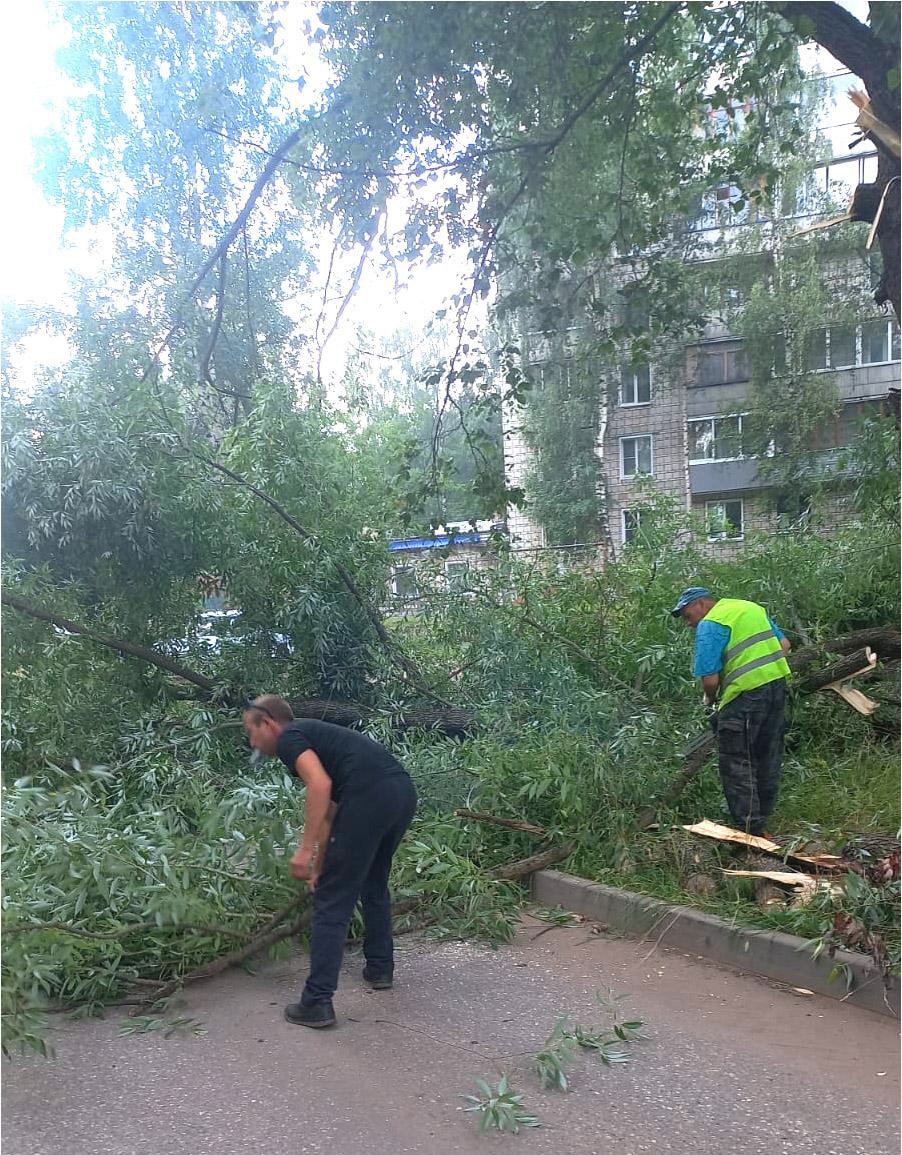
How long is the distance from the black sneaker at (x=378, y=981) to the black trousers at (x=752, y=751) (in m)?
2.27

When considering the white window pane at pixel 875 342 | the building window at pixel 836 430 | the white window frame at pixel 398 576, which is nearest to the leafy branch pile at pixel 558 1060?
the white window frame at pixel 398 576

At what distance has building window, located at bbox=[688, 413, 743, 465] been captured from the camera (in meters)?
22.8

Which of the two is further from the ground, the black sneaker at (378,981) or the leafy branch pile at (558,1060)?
the leafy branch pile at (558,1060)

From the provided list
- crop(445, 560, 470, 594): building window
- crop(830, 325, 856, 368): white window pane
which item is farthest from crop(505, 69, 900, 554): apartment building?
crop(445, 560, 470, 594): building window

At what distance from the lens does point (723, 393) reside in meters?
25.2

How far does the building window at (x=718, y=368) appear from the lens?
Answer: 25016 millimetres

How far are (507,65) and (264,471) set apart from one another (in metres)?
3.75

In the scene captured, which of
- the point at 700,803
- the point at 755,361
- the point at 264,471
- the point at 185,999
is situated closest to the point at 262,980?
the point at 185,999

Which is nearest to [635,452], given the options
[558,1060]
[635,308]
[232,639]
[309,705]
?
[635,308]

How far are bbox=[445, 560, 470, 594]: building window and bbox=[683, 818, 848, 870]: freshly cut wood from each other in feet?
11.4

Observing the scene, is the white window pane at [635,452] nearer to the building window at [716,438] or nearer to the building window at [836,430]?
the building window at [716,438]

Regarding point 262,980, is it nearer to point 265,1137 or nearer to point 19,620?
point 265,1137

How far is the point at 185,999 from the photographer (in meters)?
4.36

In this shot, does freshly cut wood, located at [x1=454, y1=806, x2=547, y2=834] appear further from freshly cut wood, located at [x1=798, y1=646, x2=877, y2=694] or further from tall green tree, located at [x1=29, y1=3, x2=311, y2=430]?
tall green tree, located at [x1=29, y1=3, x2=311, y2=430]
